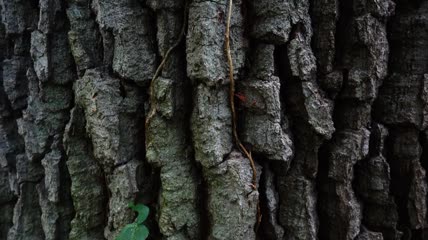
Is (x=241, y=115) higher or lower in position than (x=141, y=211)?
higher

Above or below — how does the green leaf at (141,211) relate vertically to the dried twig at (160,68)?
below

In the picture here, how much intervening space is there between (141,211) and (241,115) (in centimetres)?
40

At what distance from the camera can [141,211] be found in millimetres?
1002

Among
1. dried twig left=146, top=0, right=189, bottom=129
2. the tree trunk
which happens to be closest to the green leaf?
the tree trunk

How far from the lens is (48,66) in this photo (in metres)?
1.08

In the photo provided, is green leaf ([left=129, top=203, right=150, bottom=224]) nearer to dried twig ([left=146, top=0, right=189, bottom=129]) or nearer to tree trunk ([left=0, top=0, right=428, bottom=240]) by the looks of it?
tree trunk ([left=0, top=0, right=428, bottom=240])

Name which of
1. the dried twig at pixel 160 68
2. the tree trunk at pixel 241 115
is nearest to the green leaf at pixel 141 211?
the tree trunk at pixel 241 115

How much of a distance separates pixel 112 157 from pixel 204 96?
0.32 meters

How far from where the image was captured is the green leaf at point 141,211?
0.99 m

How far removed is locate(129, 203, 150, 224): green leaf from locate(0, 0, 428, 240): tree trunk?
22 millimetres

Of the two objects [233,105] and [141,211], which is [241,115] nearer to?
[233,105]

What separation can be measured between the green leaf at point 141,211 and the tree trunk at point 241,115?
0.9 inches

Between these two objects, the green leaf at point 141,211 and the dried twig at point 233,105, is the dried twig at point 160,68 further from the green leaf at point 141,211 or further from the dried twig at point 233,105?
the green leaf at point 141,211

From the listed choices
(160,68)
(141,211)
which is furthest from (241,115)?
(141,211)
